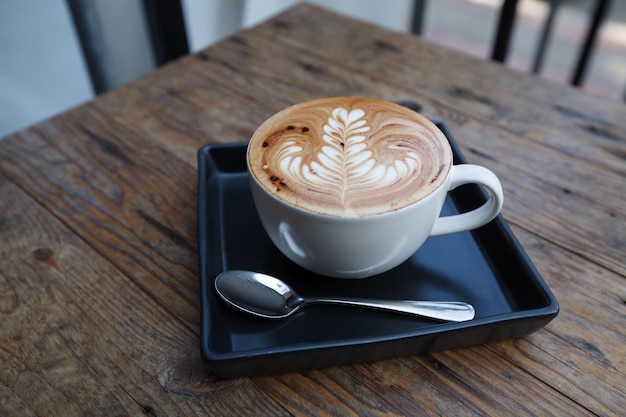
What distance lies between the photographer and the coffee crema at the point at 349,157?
18.2 inches

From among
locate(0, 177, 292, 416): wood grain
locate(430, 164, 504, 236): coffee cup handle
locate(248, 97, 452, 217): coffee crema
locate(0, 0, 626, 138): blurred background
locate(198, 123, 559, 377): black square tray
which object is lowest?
locate(0, 0, 626, 138): blurred background

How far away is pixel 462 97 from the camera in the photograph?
A: 875 mm

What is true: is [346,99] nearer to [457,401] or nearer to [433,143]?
[433,143]

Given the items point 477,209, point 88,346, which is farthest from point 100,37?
point 477,209

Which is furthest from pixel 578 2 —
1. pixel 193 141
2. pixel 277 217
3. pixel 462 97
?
pixel 277 217

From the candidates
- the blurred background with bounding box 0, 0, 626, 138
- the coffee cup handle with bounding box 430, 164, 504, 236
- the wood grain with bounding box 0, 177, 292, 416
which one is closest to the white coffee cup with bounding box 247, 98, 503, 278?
the coffee cup handle with bounding box 430, 164, 504, 236

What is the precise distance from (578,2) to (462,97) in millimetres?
1291

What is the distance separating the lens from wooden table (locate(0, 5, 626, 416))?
0.47 meters

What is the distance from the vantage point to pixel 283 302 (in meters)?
0.50

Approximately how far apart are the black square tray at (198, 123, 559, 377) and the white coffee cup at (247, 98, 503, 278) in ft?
0.12

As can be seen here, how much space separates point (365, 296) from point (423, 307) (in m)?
0.06

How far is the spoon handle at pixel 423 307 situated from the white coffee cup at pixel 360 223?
0.03m

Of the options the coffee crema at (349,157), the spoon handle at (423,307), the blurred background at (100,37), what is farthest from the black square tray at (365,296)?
the blurred background at (100,37)

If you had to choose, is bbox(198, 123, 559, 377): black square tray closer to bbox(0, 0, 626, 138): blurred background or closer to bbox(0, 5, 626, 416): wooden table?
bbox(0, 5, 626, 416): wooden table
